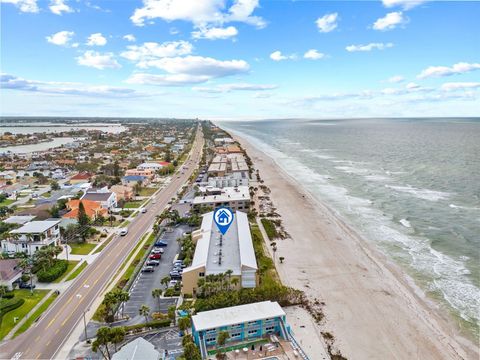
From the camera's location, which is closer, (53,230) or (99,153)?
(53,230)

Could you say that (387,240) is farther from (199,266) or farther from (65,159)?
(65,159)

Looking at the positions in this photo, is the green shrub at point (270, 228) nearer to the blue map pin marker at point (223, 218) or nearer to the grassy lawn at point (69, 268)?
the blue map pin marker at point (223, 218)

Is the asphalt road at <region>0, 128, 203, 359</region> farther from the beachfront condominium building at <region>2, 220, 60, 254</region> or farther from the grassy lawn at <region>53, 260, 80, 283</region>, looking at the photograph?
the beachfront condominium building at <region>2, 220, 60, 254</region>

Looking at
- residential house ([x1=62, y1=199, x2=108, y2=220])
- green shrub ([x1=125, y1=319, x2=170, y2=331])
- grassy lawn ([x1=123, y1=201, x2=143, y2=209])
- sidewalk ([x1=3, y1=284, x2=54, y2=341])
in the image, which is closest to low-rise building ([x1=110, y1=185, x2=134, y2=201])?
grassy lawn ([x1=123, y1=201, x2=143, y2=209])

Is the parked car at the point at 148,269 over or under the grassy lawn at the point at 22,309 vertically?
over

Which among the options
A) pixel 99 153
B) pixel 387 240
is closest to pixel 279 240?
pixel 387 240

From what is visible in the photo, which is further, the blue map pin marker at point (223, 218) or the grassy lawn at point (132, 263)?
the blue map pin marker at point (223, 218)

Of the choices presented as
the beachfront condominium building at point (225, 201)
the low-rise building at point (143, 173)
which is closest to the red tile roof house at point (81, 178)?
the low-rise building at point (143, 173)
